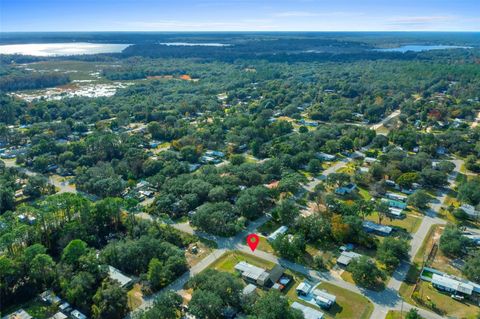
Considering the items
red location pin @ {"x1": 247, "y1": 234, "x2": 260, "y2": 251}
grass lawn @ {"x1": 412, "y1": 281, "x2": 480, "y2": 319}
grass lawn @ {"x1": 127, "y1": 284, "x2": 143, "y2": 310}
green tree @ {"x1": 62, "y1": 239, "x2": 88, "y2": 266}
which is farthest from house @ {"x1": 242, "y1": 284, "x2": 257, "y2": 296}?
green tree @ {"x1": 62, "y1": 239, "x2": 88, "y2": 266}

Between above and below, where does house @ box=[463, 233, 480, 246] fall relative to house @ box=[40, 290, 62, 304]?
above

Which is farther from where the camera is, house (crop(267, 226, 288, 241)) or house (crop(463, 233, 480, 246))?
house (crop(267, 226, 288, 241))

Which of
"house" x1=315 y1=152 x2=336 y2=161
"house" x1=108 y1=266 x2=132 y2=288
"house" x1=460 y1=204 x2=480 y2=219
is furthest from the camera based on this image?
"house" x1=315 y1=152 x2=336 y2=161

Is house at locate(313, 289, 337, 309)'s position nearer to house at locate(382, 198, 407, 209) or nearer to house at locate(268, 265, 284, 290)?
house at locate(268, 265, 284, 290)

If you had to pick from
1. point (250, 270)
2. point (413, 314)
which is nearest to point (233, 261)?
point (250, 270)

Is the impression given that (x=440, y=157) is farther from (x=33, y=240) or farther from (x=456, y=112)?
(x=33, y=240)

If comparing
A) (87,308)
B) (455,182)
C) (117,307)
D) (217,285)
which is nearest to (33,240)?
(87,308)

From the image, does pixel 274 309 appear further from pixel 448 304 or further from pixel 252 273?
pixel 448 304
